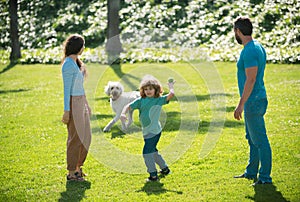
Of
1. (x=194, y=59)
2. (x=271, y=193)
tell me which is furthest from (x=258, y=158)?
(x=194, y=59)

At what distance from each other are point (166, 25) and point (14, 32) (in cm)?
650

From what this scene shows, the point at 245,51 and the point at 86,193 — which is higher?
the point at 245,51

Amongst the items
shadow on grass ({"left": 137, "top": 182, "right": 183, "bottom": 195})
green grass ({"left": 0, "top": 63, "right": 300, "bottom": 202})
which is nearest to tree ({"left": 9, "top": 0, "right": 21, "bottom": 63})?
green grass ({"left": 0, "top": 63, "right": 300, "bottom": 202})

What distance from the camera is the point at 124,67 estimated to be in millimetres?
18078

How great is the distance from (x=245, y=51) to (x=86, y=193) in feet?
8.53

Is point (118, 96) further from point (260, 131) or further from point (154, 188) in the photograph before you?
point (260, 131)

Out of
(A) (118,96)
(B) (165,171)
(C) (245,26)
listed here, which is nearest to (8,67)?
(A) (118,96)

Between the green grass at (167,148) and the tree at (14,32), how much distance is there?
6701 millimetres

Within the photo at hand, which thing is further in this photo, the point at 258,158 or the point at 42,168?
the point at 42,168

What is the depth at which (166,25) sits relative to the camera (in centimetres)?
2238

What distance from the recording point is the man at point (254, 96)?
19.6ft

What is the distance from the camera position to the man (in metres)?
5.97

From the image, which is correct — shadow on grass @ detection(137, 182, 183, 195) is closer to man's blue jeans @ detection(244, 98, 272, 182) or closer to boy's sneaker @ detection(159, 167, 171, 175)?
boy's sneaker @ detection(159, 167, 171, 175)

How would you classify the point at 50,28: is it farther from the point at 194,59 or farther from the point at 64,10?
the point at 194,59
